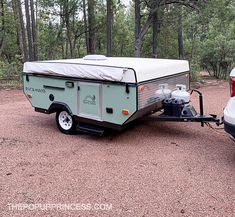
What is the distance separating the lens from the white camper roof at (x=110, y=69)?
4188mm

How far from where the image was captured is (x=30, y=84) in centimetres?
546

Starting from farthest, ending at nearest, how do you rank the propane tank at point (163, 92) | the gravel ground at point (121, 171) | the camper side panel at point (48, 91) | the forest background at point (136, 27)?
the forest background at point (136, 27), the camper side panel at point (48, 91), the propane tank at point (163, 92), the gravel ground at point (121, 171)

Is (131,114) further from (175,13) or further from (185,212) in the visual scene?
(175,13)

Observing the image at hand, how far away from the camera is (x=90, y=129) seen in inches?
191

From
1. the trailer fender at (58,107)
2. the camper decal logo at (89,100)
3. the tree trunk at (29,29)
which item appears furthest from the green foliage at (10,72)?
the camper decal logo at (89,100)

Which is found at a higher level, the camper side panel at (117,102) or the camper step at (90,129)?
the camper side panel at (117,102)

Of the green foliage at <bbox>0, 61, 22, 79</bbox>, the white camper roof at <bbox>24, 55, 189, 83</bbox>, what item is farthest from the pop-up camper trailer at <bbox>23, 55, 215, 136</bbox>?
the green foliage at <bbox>0, 61, 22, 79</bbox>

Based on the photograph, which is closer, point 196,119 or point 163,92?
point 196,119

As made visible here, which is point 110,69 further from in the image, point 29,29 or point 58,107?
point 29,29

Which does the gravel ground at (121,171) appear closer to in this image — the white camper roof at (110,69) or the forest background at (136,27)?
the white camper roof at (110,69)

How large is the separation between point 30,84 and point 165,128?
107 inches

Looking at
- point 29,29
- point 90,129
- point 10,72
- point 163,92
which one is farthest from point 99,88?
point 29,29

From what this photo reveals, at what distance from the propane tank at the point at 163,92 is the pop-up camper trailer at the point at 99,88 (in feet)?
0.06

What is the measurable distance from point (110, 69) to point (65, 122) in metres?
1.51
